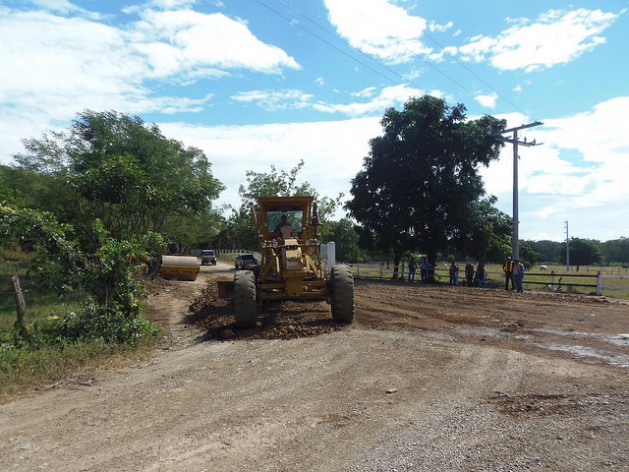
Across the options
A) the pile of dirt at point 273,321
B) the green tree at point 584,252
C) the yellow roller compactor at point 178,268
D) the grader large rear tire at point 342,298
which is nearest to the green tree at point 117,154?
the yellow roller compactor at point 178,268

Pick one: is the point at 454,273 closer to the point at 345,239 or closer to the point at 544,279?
the point at 544,279

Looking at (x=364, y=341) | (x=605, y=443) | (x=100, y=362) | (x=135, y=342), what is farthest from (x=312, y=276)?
(x=605, y=443)

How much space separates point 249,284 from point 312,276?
61.5 inches

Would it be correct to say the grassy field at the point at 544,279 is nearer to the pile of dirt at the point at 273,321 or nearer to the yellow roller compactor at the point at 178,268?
the pile of dirt at the point at 273,321

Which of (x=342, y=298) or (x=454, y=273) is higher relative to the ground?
(x=454, y=273)

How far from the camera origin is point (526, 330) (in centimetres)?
1010

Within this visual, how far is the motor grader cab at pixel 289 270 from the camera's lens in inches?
413

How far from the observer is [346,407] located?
571cm

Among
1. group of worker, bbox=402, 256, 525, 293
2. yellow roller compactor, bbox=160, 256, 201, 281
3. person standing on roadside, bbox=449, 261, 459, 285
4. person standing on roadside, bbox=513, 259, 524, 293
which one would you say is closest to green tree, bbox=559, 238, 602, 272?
group of worker, bbox=402, 256, 525, 293

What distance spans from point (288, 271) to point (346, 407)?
5255 mm

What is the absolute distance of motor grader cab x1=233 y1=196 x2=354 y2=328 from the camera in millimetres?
10500

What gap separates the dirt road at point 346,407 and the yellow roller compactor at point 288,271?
2.42 feet

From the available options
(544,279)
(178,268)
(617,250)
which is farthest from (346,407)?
(617,250)

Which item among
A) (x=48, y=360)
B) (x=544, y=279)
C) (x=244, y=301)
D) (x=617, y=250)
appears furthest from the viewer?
(x=617, y=250)
